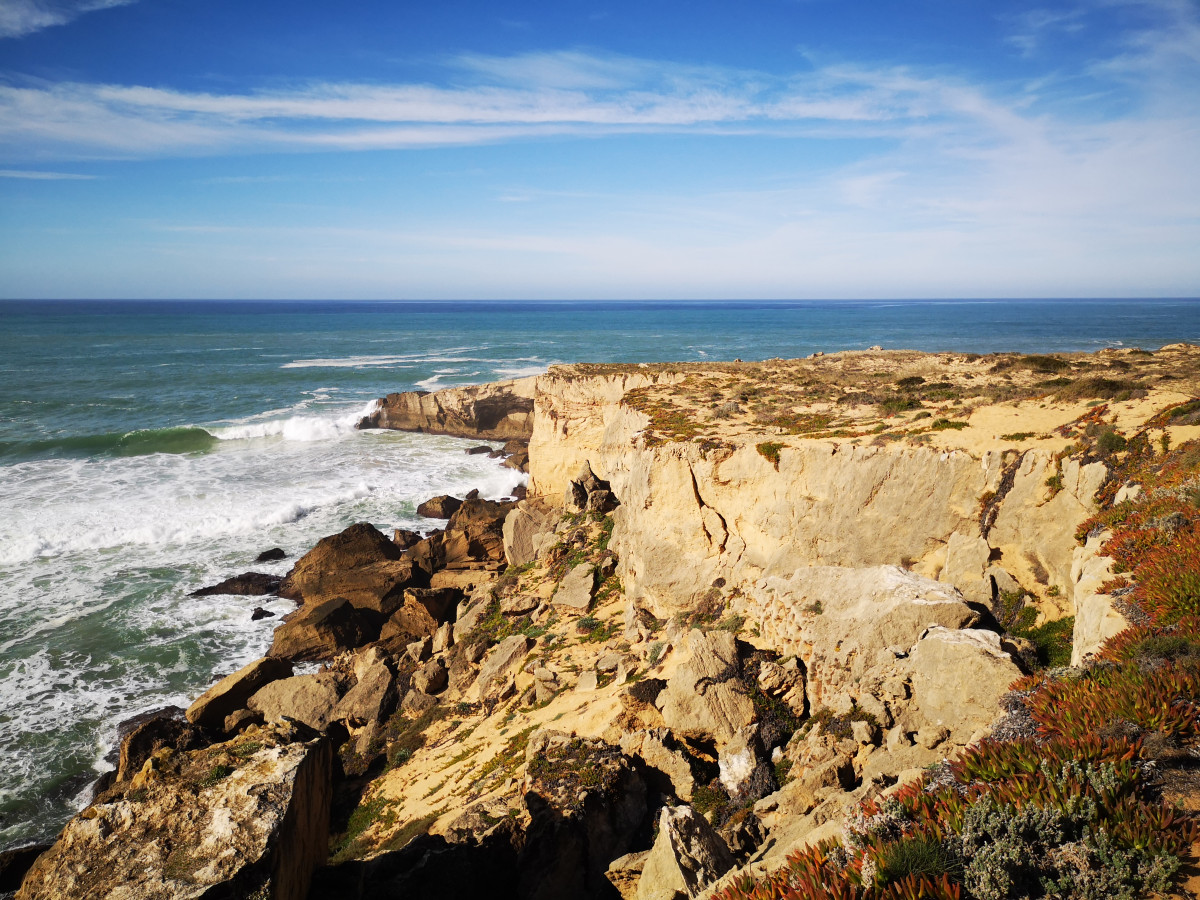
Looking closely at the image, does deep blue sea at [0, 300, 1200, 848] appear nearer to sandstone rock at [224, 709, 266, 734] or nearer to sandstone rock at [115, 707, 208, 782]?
sandstone rock at [115, 707, 208, 782]

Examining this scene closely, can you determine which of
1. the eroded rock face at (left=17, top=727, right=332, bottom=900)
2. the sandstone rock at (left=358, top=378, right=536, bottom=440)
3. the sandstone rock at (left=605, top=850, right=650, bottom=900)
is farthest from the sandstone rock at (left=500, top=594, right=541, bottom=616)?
the sandstone rock at (left=358, top=378, right=536, bottom=440)

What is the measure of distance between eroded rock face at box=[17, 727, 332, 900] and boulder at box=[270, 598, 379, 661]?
13.9m

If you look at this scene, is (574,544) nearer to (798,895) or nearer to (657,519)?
(657,519)

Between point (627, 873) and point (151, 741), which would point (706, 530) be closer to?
point (627, 873)

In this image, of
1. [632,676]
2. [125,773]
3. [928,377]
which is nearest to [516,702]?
[632,676]

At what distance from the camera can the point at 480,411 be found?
52625 mm

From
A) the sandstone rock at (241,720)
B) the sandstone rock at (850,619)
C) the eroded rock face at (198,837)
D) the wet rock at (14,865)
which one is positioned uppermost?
the sandstone rock at (850,619)

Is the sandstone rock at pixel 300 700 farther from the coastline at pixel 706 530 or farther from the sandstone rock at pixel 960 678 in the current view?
the sandstone rock at pixel 960 678

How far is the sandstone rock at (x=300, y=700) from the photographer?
1964 cm

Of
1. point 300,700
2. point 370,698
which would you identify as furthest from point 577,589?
point 300,700

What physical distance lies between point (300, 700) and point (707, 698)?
43.8 ft

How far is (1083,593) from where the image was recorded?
425 inches

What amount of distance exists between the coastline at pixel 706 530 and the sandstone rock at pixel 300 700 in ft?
3.33

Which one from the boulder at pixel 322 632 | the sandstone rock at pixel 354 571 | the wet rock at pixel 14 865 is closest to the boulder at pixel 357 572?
the sandstone rock at pixel 354 571
